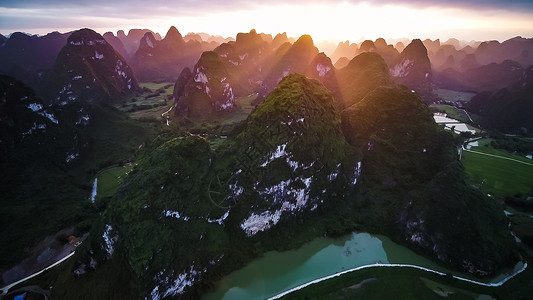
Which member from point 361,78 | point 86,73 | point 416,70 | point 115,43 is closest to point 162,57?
point 115,43

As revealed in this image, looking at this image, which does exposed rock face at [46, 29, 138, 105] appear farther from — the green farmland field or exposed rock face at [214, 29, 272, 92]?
the green farmland field

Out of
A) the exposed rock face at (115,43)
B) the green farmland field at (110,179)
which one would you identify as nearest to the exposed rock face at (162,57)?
the exposed rock face at (115,43)

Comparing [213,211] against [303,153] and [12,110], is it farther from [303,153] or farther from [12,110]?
[12,110]

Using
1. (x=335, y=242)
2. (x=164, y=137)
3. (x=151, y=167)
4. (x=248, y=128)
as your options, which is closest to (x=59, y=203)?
(x=164, y=137)

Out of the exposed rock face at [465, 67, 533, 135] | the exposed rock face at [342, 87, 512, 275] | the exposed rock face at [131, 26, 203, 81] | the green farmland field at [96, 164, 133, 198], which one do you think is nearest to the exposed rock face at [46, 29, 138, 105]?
the exposed rock face at [131, 26, 203, 81]

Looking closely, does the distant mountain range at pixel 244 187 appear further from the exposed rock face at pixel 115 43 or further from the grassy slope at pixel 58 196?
the exposed rock face at pixel 115 43

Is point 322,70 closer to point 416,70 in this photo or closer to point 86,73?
point 416,70
